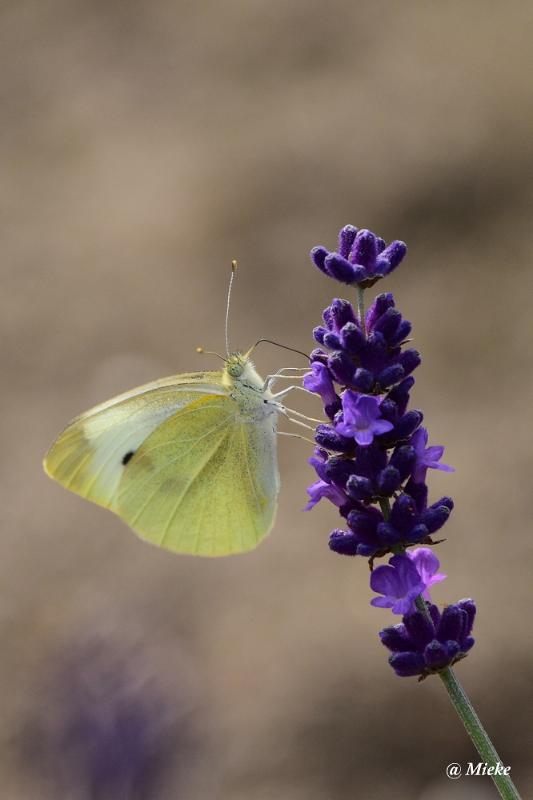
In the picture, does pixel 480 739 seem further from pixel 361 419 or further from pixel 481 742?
pixel 361 419

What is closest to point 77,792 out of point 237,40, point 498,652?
point 498,652

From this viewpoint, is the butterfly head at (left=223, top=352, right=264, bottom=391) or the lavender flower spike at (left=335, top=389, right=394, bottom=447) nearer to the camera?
the lavender flower spike at (left=335, top=389, right=394, bottom=447)

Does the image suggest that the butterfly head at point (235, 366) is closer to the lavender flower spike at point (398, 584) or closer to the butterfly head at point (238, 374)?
the butterfly head at point (238, 374)

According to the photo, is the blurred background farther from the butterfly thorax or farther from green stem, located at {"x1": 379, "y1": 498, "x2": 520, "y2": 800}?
green stem, located at {"x1": 379, "y1": 498, "x2": 520, "y2": 800}

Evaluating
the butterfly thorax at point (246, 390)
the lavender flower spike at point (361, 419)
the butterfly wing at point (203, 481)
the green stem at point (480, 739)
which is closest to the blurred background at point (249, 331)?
the butterfly wing at point (203, 481)

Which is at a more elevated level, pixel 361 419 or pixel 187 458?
pixel 187 458

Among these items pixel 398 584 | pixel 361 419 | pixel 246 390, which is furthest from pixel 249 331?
pixel 398 584

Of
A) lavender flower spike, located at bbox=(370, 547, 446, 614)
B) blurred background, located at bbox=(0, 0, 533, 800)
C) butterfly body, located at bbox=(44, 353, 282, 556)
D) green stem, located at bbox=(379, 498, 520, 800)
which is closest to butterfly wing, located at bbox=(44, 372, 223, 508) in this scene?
butterfly body, located at bbox=(44, 353, 282, 556)
